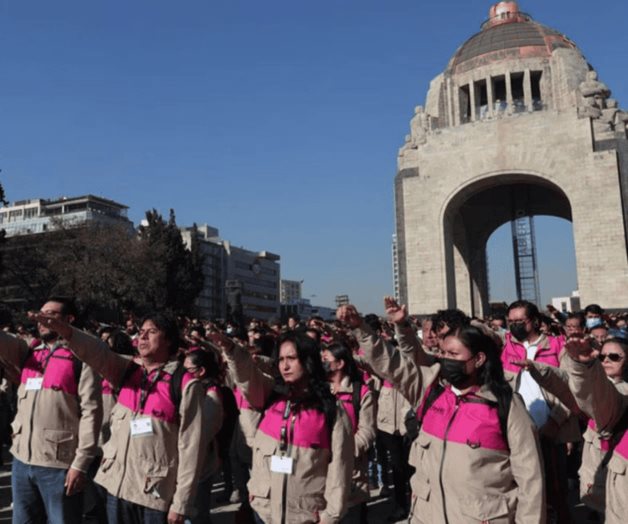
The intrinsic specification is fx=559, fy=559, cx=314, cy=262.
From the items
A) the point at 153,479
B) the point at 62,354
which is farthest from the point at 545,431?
the point at 62,354

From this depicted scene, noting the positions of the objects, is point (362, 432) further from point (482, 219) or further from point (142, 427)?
point (482, 219)

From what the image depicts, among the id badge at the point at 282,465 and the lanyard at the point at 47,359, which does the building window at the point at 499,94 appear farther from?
the id badge at the point at 282,465

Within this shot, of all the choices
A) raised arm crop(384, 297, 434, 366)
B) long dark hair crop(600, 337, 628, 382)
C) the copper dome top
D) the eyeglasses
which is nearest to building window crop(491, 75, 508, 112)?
the copper dome top

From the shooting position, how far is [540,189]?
100 feet

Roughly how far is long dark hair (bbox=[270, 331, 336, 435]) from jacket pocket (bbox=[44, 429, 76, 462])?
1686 mm

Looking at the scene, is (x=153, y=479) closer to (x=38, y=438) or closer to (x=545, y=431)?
(x=38, y=438)

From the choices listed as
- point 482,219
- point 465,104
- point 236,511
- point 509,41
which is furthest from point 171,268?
point 236,511

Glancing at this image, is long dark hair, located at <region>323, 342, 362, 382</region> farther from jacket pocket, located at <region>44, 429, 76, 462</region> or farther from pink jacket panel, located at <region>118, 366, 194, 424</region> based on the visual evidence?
jacket pocket, located at <region>44, 429, 76, 462</region>

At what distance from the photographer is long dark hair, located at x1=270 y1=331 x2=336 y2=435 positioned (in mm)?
3400

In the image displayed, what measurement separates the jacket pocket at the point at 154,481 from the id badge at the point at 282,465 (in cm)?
77

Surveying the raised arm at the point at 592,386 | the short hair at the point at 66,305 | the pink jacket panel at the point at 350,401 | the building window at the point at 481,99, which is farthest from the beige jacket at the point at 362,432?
the building window at the point at 481,99

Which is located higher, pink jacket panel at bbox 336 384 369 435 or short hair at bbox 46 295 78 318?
short hair at bbox 46 295 78 318

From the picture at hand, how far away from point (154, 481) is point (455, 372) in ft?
6.53

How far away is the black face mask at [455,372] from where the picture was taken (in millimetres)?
3070
